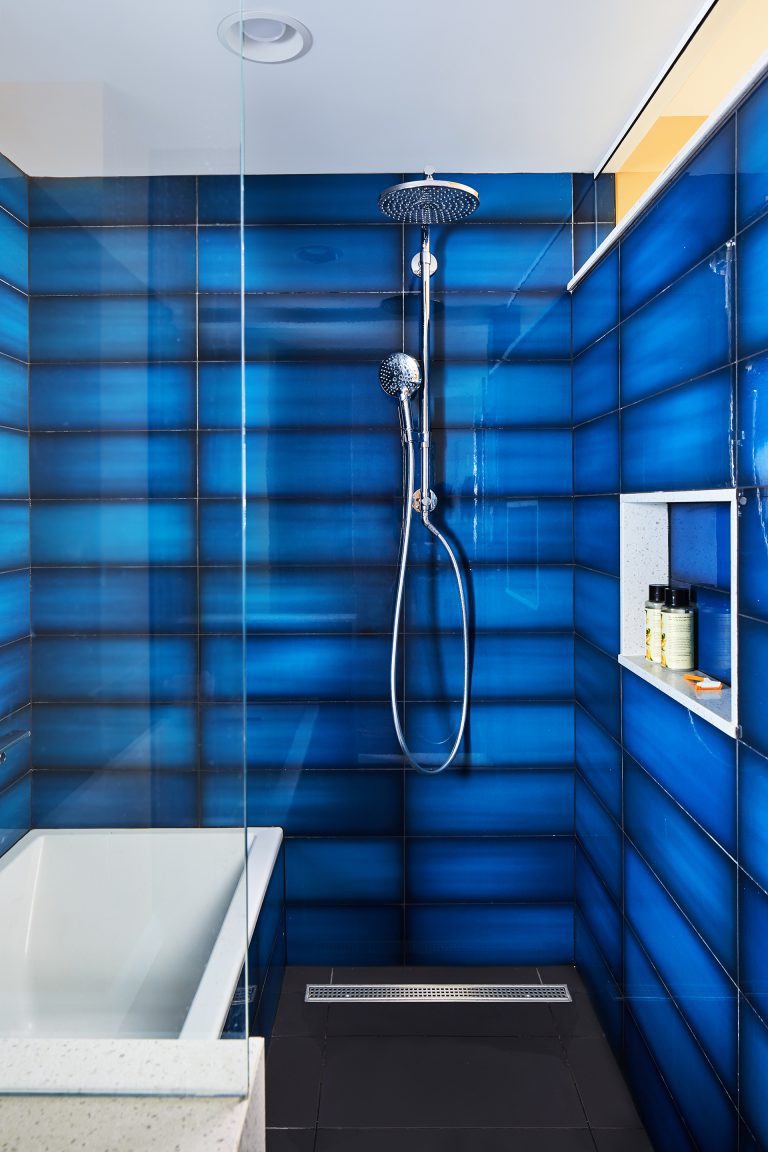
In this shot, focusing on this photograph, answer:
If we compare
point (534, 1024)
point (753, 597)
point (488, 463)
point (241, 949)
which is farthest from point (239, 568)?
point (534, 1024)

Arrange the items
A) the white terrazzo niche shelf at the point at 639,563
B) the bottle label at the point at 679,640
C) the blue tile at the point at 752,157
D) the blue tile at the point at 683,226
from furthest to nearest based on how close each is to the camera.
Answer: the white terrazzo niche shelf at the point at 639,563 → the bottle label at the point at 679,640 → the blue tile at the point at 683,226 → the blue tile at the point at 752,157

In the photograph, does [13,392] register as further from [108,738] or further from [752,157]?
[752,157]

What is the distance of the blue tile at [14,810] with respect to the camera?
102 centimetres

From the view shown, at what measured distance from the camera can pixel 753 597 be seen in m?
1.26

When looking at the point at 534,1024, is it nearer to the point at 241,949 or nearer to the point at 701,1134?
the point at 701,1134

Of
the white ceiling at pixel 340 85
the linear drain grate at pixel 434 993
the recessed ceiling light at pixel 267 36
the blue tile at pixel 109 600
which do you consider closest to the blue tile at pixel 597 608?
the linear drain grate at pixel 434 993

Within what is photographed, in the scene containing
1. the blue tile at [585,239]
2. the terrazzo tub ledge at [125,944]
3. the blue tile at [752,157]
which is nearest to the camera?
the terrazzo tub ledge at [125,944]

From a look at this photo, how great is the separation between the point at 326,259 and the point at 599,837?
5.79 feet

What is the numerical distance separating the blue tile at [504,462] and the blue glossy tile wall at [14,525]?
1391 millimetres

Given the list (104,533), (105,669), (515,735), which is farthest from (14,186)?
(515,735)

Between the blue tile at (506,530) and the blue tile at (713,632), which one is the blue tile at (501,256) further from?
the blue tile at (713,632)

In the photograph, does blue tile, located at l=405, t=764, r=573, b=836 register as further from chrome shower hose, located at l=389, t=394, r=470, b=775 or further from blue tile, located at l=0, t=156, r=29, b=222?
blue tile, located at l=0, t=156, r=29, b=222

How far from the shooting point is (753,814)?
1.26 metres

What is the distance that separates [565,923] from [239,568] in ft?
5.73
